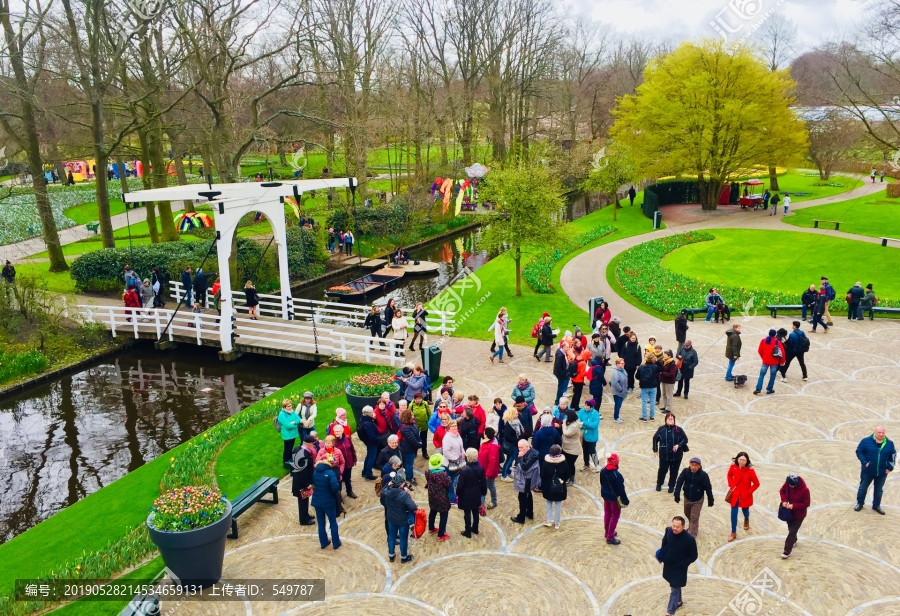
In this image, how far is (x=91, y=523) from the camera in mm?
11750

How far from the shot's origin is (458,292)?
2950 cm

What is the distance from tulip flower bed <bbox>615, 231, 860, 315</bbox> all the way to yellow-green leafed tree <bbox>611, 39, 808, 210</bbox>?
43.4 feet

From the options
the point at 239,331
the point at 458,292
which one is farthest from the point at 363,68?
the point at 239,331

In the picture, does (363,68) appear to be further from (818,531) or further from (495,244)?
(818,531)

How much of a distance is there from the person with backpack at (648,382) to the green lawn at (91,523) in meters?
7.56

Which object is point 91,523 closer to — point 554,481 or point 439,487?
point 439,487

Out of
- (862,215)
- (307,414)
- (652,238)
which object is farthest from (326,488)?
(862,215)

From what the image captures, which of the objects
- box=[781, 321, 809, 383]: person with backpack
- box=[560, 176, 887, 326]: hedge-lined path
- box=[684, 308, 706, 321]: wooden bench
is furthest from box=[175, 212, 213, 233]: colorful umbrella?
box=[781, 321, 809, 383]: person with backpack

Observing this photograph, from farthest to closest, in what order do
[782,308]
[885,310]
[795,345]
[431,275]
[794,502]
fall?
[431,275] → [782,308] → [885,310] → [795,345] → [794,502]

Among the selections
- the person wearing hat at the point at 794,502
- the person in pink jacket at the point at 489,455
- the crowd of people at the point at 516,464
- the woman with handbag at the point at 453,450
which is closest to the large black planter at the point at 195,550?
the crowd of people at the point at 516,464

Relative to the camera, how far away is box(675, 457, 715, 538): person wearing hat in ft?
31.6

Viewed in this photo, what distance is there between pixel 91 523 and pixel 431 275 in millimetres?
24842

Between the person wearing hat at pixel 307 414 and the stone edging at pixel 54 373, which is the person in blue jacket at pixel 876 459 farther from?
the stone edging at pixel 54 373

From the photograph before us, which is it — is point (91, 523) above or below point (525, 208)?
below
